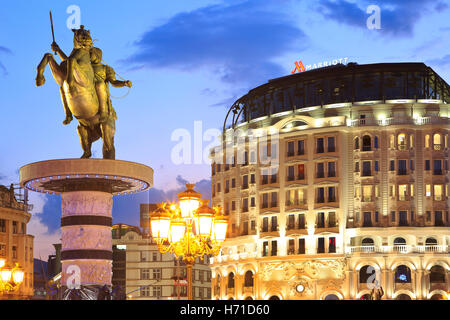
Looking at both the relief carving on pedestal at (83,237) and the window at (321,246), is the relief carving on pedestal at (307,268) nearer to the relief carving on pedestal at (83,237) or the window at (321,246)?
the window at (321,246)

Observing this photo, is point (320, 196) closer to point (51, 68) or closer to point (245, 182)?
point (245, 182)

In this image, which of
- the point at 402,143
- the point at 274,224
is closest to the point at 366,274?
the point at 274,224

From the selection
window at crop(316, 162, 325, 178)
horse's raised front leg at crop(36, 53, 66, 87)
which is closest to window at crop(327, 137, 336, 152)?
window at crop(316, 162, 325, 178)

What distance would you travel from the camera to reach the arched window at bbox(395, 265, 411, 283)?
244 feet

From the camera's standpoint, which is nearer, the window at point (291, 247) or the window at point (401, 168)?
the window at point (401, 168)

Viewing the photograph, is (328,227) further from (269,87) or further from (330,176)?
(269,87)

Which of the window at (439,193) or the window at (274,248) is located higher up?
the window at (439,193)

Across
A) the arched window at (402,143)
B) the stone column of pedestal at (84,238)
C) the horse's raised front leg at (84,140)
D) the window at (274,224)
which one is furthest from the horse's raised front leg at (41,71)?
the arched window at (402,143)

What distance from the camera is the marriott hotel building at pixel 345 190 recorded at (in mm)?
74688

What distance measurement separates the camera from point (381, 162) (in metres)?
77.1

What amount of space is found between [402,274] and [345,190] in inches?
399

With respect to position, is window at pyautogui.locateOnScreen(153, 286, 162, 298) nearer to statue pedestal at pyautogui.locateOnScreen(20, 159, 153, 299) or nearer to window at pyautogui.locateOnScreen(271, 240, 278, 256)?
window at pyautogui.locateOnScreen(271, 240, 278, 256)

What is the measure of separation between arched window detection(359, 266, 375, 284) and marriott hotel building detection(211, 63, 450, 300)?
108 millimetres
